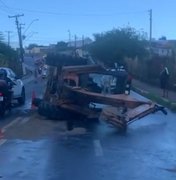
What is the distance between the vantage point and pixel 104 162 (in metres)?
11.5

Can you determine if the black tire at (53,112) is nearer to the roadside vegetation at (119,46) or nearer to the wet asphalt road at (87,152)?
the wet asphalt road at (87,152)

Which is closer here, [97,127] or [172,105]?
[97,127]

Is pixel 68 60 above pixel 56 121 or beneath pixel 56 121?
above

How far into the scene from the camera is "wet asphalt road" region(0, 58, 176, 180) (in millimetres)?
10406

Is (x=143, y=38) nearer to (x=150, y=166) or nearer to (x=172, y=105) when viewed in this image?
(x=172, y=105)

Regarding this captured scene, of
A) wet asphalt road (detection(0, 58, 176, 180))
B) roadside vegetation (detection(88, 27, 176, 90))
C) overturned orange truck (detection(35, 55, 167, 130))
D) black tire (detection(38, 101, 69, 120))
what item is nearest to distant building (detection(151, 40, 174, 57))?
roadside vegetation (detection(88, 27, 176, 90))

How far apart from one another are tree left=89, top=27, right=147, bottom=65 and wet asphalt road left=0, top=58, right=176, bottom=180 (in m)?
62.8

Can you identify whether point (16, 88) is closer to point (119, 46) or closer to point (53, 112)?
point (53, 112)

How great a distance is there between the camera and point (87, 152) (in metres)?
12.9

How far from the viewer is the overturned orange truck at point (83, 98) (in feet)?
59.5

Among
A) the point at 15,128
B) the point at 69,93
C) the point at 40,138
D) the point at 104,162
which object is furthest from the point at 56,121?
the point at 104,162

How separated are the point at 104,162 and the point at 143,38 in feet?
256

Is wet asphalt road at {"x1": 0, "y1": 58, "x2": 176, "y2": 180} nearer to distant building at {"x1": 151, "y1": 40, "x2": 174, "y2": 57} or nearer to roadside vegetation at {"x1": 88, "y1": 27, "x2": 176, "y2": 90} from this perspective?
distant building at {"x1": 151, "y1": 40, "x2": 174, "y2": 57}

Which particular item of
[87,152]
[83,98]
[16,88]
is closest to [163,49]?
[16,88]
